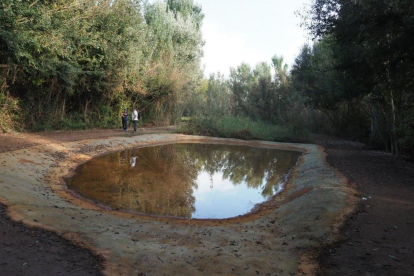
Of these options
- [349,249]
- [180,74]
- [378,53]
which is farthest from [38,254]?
[180,74]

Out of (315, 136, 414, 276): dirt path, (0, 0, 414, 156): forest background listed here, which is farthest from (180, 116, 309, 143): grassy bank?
(315, 136, 414, 276): dirt path

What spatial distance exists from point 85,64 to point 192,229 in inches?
686

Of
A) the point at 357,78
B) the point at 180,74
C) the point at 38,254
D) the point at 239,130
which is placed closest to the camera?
the point at 38,254

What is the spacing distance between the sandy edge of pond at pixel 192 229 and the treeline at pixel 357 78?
179 inches

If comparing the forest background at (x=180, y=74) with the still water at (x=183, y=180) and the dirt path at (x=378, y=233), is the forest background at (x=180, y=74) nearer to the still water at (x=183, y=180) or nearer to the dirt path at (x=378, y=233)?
the dirt path at (x=378, y=233)

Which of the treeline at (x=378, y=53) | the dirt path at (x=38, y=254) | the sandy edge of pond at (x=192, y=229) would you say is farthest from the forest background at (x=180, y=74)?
the dirt path at (x=38, y=254)

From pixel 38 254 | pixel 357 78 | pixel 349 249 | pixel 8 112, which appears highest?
pixel 357 78

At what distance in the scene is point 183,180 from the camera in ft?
39.0

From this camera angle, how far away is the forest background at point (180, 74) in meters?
11.0

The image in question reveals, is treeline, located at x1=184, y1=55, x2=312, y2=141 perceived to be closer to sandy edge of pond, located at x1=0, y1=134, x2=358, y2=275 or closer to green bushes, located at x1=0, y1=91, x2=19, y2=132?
green bushes, located at x1=0, y1=91, x2=19, y2=132

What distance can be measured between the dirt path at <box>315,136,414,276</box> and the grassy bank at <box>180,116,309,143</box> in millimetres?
13332

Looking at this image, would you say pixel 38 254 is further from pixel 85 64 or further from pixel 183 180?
pixel 85 64

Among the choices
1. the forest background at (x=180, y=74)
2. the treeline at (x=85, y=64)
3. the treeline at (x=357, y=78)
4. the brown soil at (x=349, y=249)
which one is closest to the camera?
the brown soil at (x=349, y=249)

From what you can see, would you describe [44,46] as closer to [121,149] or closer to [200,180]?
[121,149]
